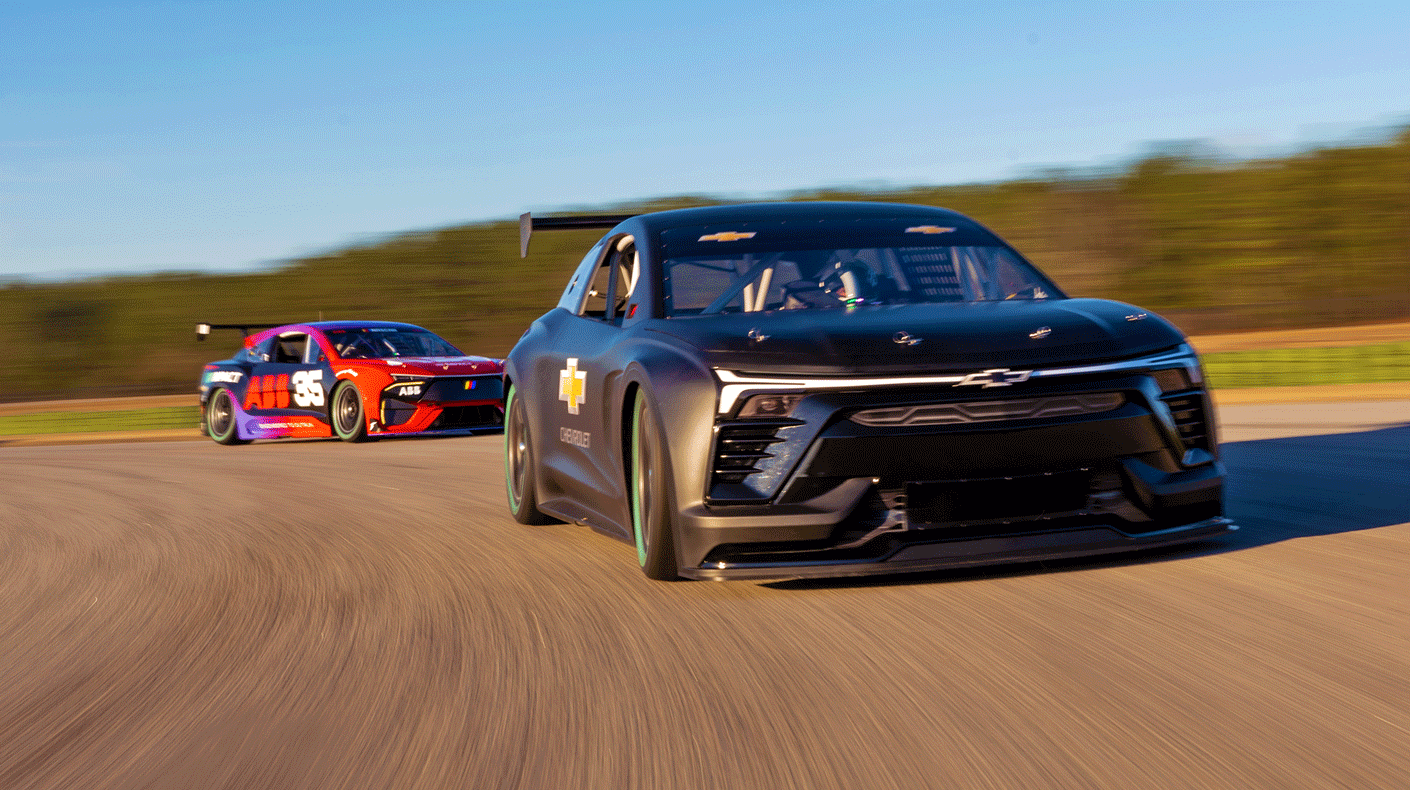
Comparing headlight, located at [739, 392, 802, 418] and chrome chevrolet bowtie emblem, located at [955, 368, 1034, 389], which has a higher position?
chrome chevrolet bowtie emblem, located at [955, 368, 1034, 389]

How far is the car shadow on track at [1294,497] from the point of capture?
5129 mm

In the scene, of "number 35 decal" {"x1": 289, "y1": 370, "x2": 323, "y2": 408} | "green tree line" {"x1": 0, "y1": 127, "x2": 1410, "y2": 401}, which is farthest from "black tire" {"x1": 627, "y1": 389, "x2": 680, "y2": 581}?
"green tree line" {"x1": 0, "y1": 127, "x2": 1410, "y2": 401}

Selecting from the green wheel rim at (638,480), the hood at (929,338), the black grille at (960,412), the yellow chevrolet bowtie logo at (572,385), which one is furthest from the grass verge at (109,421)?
the black grille at (960,412)

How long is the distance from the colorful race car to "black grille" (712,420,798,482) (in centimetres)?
1089

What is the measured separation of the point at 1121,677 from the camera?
355 cm

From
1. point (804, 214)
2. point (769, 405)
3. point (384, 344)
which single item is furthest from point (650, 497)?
point (384, 344)

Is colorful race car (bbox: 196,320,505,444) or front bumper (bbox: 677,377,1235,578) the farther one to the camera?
colorful race car (bbox: 196,320,505,444)

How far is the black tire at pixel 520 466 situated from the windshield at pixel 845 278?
1.60 meters

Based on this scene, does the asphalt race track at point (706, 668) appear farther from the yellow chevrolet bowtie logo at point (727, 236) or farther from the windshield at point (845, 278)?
the yellow chevrolet bowtie logo at point (727, 236)

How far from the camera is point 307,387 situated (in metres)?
16.3

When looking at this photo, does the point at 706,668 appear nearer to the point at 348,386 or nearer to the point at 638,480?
the point at 638,480

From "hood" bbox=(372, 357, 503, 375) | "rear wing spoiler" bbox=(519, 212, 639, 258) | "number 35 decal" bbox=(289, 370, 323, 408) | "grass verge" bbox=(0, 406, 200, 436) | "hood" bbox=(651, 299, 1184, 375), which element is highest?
"rear wing spoiler" bbox=(519, 212, 639, 258)

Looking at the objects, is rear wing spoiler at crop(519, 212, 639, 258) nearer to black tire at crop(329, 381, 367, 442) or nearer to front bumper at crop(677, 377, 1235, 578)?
front bumper at crop(677, 377, 1235, 578)

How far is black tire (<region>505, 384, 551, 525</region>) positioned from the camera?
282 inches
